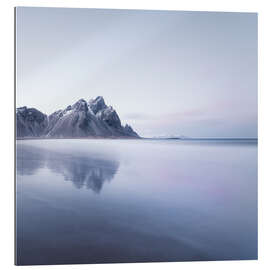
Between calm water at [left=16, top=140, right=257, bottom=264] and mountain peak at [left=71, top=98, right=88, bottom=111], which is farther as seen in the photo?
mountain peak at [left=71, top=98, right=88, bottom=111]

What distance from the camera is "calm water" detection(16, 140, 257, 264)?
2.62 m

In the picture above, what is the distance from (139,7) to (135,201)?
1764mm

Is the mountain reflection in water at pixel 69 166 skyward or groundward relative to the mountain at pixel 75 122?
groundward

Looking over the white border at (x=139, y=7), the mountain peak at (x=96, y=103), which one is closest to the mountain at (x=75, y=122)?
the mountain peak at (x=96, y=103)

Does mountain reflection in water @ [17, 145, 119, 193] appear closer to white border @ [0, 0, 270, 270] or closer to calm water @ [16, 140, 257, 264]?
calm water @ [16, 140, 257, 264]

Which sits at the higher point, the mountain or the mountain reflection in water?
the mountain

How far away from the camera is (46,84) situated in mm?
2807

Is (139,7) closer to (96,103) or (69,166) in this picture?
(96,103)

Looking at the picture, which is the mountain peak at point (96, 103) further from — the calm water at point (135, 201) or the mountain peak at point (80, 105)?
the calm water at point (135, 201)

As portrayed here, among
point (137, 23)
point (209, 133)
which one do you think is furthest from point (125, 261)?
point (137, 23)

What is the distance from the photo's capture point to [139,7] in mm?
2762

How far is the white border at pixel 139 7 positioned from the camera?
2.62 metres

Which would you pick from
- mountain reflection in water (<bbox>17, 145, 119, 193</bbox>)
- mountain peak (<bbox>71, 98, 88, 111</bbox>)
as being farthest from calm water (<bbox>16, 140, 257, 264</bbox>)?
mountain peak (<bbox>71, 98, 88, 111</bbox>)
